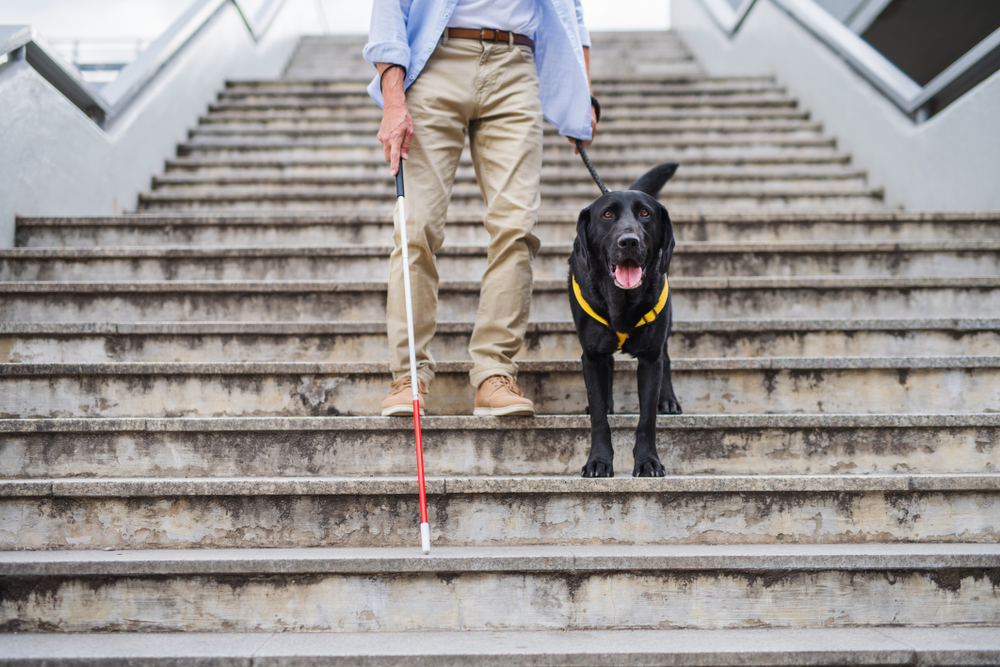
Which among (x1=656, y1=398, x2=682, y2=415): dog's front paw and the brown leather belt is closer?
A: the brown leather belt

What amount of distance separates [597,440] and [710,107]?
4.46 m

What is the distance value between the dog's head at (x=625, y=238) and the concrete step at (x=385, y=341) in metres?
0.68

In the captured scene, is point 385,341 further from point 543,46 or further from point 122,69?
point 122,69

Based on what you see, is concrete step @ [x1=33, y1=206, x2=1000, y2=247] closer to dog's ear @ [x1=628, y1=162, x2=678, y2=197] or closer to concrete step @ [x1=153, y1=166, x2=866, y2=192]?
concrete step @ [x1=153, y1=166, x2=866, y2=192]

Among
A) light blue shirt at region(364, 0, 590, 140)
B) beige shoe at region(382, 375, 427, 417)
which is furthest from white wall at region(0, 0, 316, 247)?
beige shoe at region(382, 375, 427, 417)

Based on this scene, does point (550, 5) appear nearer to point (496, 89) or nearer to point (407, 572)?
point (496, 89)

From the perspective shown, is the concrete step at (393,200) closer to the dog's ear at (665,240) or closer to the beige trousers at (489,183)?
the beige trousers at (489,183)

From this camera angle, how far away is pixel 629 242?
2.07m

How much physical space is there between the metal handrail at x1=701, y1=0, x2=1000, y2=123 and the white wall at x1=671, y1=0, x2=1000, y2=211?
0.07 metres

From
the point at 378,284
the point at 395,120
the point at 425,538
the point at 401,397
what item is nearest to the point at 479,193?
the point at 378,284

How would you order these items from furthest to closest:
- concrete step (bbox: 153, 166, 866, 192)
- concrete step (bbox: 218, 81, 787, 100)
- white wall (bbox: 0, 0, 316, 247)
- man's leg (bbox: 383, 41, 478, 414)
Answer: concrete step (bbox: 218, 81, 787, 100)
concrete step (bbox: 153, 166, 866, 192)
white wall (bbox: 0, 0, 316, 247)
man's leg (bbox: 383, 41, 478, 414)

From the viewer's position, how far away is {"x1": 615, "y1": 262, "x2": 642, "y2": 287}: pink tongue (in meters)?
2.09

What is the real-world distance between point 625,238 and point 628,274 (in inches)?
4.4

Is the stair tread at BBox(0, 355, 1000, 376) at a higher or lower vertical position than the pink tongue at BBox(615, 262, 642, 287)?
lower
